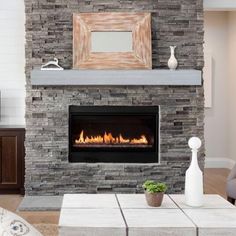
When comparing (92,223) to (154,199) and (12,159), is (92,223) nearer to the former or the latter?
(154,199)

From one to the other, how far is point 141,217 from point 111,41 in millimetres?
3009

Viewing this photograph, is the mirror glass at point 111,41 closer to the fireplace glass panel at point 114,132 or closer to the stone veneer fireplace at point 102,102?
the stone veneer fireplace at point 102,102

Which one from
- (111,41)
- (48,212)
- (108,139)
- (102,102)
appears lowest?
(48,212)

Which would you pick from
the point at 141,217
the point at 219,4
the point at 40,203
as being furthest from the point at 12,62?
the point at 141,217

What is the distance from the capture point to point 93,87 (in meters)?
5.38

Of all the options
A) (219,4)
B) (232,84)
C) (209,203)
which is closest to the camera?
(209,203)

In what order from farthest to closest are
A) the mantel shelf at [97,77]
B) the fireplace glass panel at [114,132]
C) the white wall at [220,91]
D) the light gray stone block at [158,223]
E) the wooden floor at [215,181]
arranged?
the white wall at [220,91] < the wooden floor at [215,181] < the fireplace glass panel at [114,132] < the mantel shelf at [97,77] < the light gray stone block at [158,223]

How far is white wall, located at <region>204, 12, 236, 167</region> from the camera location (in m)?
7.89

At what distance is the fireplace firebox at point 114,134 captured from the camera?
17.9 feet

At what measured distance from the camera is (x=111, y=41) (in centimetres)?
540

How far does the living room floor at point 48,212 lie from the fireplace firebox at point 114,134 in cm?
79

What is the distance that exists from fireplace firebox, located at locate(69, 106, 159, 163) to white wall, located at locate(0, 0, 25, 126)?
917mm

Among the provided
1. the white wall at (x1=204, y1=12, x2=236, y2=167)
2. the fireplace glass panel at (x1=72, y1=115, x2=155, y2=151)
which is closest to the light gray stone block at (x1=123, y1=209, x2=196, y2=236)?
the fireplace glass panel at (x1=72, y1=115, x2=155, y2=151)

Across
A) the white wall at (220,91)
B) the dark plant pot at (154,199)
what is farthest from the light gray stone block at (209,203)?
the white wall at (220,91)
